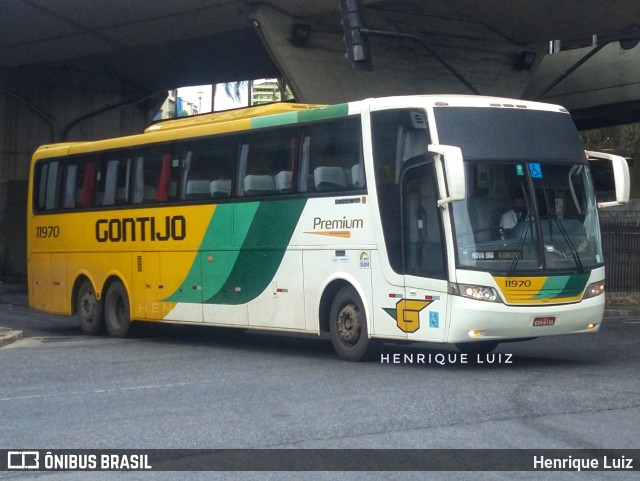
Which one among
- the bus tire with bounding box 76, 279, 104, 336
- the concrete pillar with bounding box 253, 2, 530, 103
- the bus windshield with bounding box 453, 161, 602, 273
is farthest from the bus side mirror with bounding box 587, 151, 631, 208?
the concrete pillar with bounding box 253, 2, 530, 103

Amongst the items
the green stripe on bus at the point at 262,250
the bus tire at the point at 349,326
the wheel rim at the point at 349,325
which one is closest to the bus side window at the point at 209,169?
the green stripe on bus at the point at 262,250

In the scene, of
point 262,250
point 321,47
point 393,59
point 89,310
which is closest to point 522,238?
point 262,250

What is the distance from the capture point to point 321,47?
27.2 m

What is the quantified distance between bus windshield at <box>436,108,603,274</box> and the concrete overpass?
11814 mm

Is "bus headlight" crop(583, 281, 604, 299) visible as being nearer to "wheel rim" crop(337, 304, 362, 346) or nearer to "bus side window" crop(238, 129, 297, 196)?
"wheel rim" crop(337, 304, 362, 346)

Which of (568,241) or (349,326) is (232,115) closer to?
(349,326)

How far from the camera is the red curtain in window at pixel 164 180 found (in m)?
18.0

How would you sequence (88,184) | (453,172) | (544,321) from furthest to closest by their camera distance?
(88,184) < (544,321) < (453,172)

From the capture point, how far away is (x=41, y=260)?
70.7 feet

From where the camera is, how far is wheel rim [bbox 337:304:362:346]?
14.3m

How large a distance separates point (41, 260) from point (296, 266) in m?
7.93

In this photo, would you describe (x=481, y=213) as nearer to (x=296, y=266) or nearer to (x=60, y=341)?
(x=296, y=266)

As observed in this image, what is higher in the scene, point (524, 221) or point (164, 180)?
point (164, 180)

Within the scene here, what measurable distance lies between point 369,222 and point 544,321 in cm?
248
